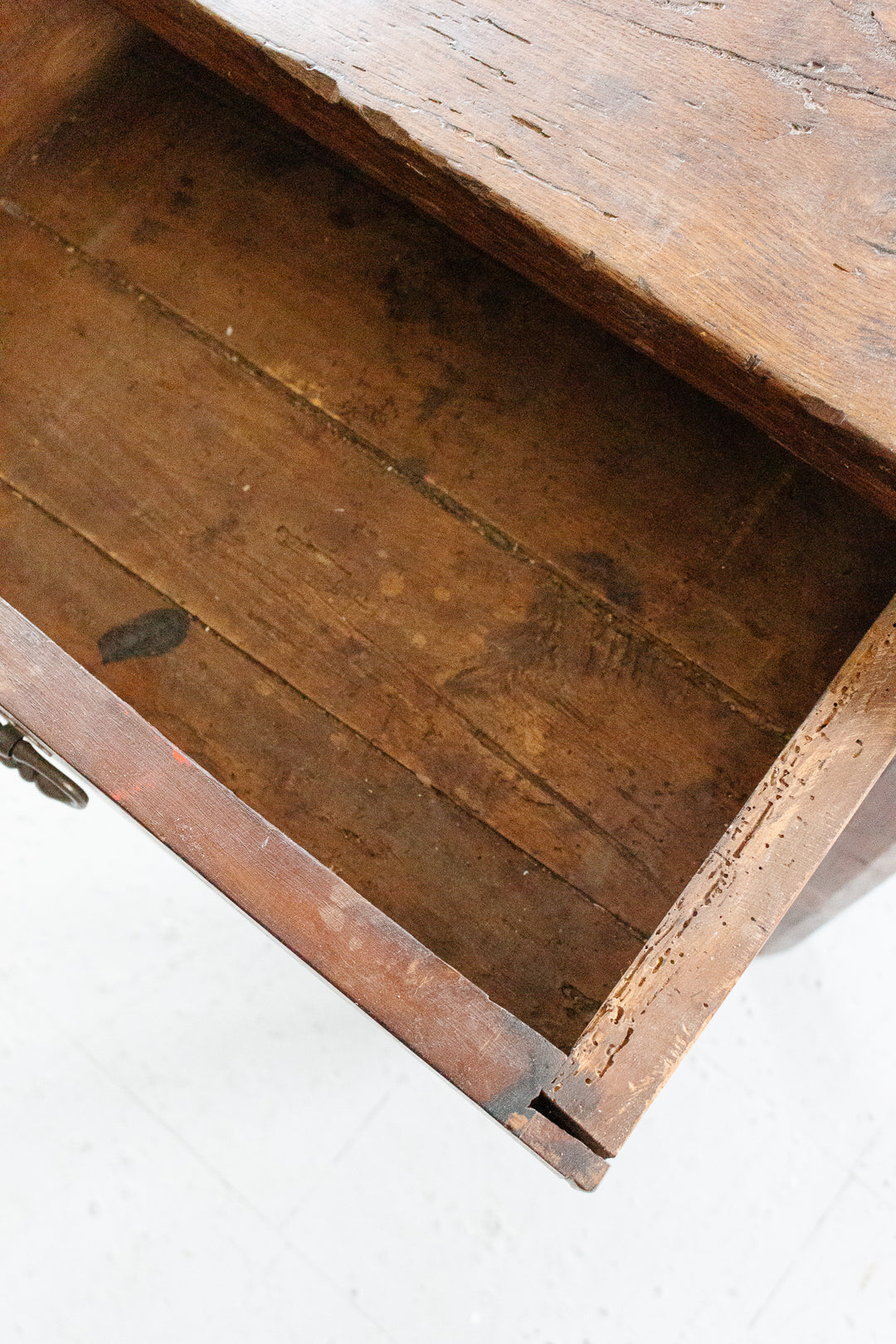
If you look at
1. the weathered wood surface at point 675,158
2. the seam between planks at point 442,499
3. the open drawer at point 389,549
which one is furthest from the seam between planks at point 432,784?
the weathered wood surface at point 675,158

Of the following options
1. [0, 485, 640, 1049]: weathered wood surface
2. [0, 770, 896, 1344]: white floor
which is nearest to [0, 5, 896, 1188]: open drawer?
[0, 485, 640, 1049]: weathered wood surface

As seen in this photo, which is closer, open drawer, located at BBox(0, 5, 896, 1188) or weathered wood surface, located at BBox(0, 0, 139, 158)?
open drawer, located at BBox(0, 5, 896, 1188)

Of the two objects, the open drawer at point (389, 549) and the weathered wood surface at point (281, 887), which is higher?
the open drawer at point (389, 549)

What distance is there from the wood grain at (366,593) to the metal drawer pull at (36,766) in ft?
0.63

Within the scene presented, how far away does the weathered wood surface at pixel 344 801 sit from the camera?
0.93m

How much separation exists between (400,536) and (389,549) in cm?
2

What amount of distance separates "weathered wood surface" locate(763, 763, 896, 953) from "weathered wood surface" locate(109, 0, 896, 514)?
0.30 m

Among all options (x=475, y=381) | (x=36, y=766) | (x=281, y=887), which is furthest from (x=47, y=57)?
(x=281, y=887)

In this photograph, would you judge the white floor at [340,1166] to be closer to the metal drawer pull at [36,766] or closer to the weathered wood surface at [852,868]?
the weathered wood surface at [852,868]

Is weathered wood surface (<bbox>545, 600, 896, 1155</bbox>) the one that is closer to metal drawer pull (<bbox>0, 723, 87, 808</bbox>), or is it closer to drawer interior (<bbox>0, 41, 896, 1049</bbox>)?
drawer interior (<bbox>0, 41, 896, 1049</bbox>)

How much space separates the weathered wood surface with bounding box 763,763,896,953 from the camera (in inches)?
39.2

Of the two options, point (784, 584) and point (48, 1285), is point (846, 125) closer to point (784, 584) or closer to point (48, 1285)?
point (784, 584)

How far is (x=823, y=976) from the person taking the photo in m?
1.50

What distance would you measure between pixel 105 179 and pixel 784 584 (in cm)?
83
